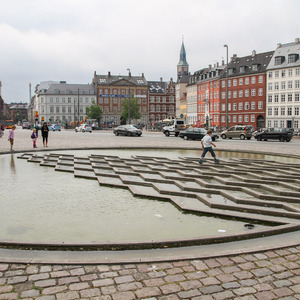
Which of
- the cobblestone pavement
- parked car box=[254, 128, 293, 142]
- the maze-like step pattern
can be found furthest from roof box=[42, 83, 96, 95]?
the cobblestone pavement

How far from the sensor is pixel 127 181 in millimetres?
11844

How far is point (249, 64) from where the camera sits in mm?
82250

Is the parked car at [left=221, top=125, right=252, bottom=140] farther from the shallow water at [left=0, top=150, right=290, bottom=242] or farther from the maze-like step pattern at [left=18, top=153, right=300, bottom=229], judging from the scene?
the shallow water at [left=0, top=150, right=290, bottom=242]

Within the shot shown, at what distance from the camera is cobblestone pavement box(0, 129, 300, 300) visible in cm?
433

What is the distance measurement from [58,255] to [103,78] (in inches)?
5013

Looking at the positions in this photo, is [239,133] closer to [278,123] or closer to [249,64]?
[278,123]

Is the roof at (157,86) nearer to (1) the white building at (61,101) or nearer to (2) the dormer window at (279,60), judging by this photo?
(1) the white building at (61,101)

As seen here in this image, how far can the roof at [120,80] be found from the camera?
127062 millimetres

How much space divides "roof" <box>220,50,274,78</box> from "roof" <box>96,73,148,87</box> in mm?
46373

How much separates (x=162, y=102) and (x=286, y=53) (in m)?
63.3

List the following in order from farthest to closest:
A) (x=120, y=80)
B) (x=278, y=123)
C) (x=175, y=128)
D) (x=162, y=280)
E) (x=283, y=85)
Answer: (x=120, y=80), (x=278, y=123), (x=283, y=85), (x=175, y=128), (x=162, y=280)

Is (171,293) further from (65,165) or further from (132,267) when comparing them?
(65,165)

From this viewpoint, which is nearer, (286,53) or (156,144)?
(156,144)

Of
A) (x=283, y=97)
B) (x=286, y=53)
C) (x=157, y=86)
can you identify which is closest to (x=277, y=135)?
(x=283, y=97)
